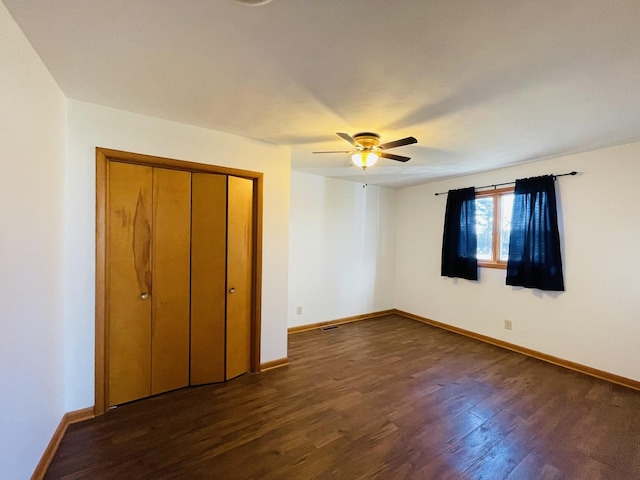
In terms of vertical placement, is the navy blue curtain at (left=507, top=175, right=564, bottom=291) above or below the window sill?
above

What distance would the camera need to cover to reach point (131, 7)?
1.23 m

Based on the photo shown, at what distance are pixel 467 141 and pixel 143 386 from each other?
3.77 meters

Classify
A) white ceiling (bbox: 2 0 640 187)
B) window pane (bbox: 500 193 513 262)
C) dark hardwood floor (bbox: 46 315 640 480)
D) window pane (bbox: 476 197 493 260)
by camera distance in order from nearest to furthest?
white ceiling (bbox: 2 0 640 187), dark hardwood floor (bbox: 46 315 640 480), window pane (bbox: 500 193 513 262), window pane (bbox: 476 197 493 260)

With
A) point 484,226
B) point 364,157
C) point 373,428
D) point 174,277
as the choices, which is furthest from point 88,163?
point 484,226

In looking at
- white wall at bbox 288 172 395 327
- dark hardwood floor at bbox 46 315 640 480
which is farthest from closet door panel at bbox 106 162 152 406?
white wall at bbox 288 172 395 327

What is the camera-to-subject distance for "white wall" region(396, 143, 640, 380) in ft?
9.37

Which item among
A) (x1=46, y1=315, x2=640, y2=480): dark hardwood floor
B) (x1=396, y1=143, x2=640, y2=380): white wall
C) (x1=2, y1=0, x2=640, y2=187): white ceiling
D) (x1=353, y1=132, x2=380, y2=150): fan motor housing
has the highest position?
(x1=2, y1=0, x2=640, y2=187): white ceiling

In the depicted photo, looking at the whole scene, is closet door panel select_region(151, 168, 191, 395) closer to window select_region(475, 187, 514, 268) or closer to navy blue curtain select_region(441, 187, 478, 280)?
navy blue curtain select_region(441, 187, 478, 280)

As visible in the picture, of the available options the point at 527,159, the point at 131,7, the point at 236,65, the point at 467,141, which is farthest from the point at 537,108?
the point at 131,7

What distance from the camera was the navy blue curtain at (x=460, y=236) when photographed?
4195mm

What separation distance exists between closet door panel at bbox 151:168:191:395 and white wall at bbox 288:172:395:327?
182 cm

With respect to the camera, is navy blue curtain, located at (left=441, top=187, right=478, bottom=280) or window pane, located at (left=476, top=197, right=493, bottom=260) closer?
window pane, located at (left=476, top=197, right=493, bottom=260)

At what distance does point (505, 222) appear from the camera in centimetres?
391

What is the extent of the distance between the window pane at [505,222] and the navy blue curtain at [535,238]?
0.22 m
